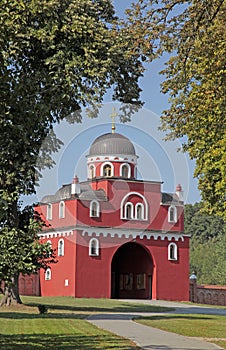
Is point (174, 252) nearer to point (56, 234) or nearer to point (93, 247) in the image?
point (93, 247)

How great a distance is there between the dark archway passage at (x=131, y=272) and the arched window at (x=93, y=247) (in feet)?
10.9

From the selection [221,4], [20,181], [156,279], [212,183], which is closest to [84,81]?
[20,181]

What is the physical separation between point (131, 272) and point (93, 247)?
5917mm

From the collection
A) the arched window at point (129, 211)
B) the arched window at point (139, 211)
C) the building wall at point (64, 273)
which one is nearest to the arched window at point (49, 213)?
the building wall at point (64, 273)

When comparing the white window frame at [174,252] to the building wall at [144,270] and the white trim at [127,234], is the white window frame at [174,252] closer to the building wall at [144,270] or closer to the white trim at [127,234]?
the building wall at [144,270]

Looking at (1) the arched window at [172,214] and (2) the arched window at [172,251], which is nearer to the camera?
(2) the arched window at [172,251]

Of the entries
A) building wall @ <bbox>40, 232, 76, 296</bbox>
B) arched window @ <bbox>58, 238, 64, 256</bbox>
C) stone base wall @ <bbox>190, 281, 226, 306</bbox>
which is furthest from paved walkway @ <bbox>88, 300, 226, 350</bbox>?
stone base wall @ <bbox>190, 281, 226, 306</bbox>

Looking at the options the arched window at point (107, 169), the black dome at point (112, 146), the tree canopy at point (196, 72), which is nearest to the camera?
the tree canopy at point (196, 72)

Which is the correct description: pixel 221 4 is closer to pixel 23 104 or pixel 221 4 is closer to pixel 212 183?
pixel 23 104

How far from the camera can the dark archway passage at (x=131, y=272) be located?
172 ft

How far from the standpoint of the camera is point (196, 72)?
58.5ft

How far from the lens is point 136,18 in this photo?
43.3ft

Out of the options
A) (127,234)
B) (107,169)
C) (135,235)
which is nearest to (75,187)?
(107,169)

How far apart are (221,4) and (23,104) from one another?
4334 millimetres
